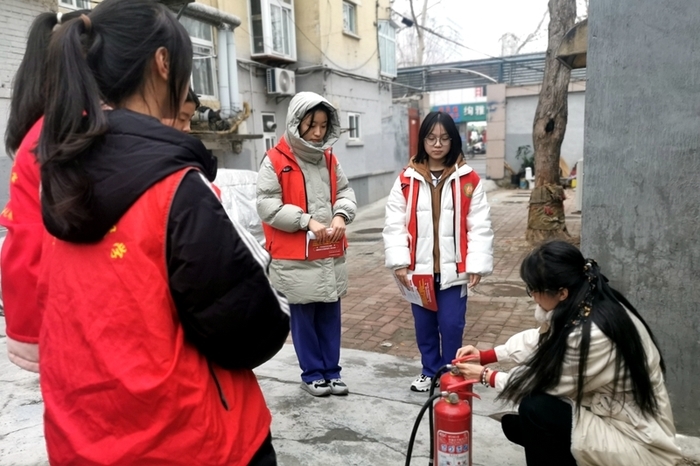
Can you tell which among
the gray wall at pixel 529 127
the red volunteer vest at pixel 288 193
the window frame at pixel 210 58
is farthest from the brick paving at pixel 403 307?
the gray wall at pixel 529 127

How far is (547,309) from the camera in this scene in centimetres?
211

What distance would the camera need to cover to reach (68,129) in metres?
1.13

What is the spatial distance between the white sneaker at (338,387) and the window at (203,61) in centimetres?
710

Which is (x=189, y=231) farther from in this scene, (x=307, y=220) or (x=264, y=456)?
(x=307, y=220)

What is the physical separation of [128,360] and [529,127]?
17782 mm

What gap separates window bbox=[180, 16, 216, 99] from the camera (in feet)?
30.4

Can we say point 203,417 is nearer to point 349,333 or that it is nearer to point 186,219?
point 186,219

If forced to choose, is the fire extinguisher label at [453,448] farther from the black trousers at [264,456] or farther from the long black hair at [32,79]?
the long black hair at [32,79]

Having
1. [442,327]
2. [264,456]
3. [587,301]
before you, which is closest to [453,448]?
[587,301]

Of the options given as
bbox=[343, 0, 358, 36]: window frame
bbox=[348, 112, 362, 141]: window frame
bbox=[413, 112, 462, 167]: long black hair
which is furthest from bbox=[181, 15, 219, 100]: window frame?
bbox=[413, 112, 462, 167]: long black hair

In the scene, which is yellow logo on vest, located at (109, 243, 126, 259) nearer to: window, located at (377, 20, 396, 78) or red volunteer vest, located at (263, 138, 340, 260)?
red volunteer vest, located at (263, 138, 340, 260)

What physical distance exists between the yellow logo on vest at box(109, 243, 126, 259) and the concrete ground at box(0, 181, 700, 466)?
1850 millimetres

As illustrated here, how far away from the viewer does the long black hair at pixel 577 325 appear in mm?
1922

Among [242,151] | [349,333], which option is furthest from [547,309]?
[242,151]
